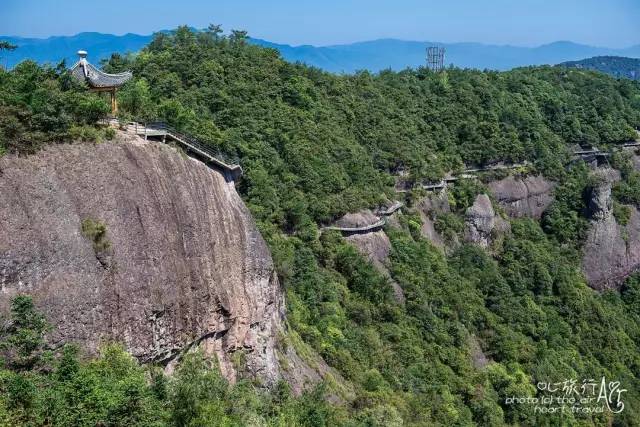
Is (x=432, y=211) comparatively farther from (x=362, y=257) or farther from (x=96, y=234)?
(x=96, y=234)

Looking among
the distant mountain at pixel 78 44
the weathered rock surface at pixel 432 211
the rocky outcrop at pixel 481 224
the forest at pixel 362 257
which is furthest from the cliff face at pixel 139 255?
the distant mountain at pixel 78 44

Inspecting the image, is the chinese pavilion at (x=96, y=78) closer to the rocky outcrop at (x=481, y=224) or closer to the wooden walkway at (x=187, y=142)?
the wooden walkway at (x=187, y=142)

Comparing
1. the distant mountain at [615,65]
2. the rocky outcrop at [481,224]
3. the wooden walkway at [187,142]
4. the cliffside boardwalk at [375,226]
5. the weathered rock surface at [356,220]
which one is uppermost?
the wooden walkway at [187,142]

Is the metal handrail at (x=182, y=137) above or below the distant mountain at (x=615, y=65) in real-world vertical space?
above

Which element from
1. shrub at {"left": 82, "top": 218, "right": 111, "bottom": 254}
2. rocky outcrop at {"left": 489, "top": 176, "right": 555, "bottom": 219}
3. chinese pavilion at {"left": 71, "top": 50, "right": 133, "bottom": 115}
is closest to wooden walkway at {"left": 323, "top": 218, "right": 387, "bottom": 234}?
rocky outcrop at {"left": 489, "top": 176, "right": 555, "bottom": 219}

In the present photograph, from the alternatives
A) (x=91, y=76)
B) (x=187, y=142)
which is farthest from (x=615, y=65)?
(x=91, y=76)

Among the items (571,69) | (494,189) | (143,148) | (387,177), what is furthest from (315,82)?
(571,69)
